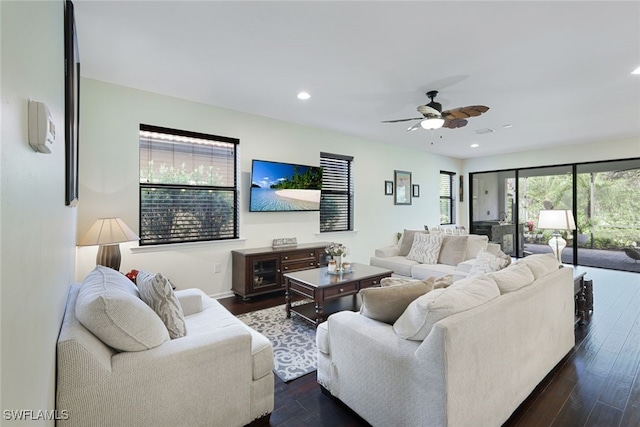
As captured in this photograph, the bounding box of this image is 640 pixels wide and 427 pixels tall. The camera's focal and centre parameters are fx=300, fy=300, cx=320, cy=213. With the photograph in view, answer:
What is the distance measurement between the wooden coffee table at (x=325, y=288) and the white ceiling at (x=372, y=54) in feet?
7.11

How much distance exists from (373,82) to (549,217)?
2615 mm

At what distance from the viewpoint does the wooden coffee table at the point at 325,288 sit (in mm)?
3090

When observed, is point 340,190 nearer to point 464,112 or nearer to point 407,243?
point 407,243

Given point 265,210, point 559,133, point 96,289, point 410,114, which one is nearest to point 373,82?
point 410,114

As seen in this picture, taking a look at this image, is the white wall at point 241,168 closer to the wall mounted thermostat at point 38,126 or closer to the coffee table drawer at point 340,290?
the coffee table drawer at point 340,290

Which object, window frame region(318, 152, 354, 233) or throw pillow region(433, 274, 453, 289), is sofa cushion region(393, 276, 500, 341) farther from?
window frame region(318, 152, 354, 233)

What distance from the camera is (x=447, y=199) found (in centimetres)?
823

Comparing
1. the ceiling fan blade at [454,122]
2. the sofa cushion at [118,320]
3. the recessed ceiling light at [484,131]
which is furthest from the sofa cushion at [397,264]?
the sofa cushion at [118,320]

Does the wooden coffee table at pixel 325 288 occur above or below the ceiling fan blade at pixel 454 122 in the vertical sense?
below

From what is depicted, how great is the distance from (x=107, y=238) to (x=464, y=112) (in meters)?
3.98

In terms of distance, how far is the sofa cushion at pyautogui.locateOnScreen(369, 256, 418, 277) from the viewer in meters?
4.41

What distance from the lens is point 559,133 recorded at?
5527mm

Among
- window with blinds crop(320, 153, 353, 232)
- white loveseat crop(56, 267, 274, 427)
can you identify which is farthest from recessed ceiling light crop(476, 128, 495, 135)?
white loveseat crop(56, 267, 274, 427)

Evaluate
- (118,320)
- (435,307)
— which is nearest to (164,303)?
(118,320)
